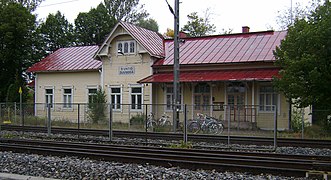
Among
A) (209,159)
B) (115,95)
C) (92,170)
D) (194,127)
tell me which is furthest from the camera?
(115,95)

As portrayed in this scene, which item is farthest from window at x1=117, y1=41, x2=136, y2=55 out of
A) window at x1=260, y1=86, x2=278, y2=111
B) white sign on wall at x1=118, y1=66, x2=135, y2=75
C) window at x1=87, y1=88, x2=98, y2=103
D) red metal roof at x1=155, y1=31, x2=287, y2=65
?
window at x1=260, y1=86, x2=278, y2=111

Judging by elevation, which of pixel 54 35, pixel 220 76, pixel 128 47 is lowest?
pixel 220 76

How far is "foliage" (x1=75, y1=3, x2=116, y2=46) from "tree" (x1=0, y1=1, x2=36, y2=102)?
15079 mm

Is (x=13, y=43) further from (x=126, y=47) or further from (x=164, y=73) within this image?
(x=164, y=73)

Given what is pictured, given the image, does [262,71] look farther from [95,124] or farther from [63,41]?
[63,41]

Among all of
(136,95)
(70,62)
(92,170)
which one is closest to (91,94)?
(136,95)

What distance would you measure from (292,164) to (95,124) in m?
13.2

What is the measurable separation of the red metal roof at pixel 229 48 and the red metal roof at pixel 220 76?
0.76 m

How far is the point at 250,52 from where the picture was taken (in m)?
28.0

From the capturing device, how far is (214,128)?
20172 mm

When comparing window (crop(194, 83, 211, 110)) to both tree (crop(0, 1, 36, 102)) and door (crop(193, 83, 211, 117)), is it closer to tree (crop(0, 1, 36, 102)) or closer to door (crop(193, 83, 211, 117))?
door (crop(193, 83, 211, 117))

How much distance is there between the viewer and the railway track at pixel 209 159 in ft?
33.6

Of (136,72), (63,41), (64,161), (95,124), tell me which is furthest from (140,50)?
(63,41)

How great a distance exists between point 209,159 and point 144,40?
802 inches
